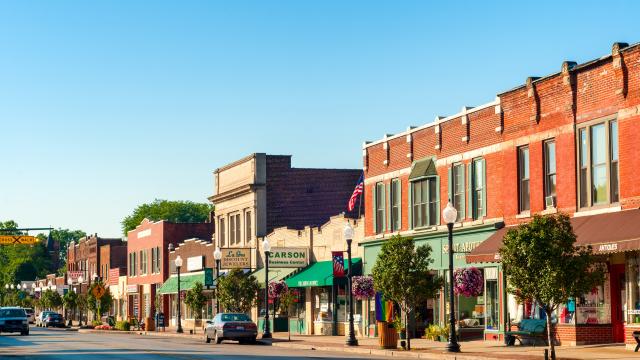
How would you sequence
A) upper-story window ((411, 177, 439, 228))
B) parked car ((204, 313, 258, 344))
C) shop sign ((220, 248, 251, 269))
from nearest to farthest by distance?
upper-story window ((411, 177, 439, 228)) → parked car ((204, 313, 258, 344)) → shop sign ((220, 248, 251, 269))

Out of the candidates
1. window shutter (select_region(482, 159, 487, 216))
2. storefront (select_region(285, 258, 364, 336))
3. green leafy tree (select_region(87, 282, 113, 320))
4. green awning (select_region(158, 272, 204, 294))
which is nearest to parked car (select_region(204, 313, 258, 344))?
storefront (select_region(285, 258, 364, 336))

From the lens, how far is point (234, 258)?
2611 inches

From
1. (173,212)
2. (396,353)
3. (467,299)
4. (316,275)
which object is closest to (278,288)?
(316,275)

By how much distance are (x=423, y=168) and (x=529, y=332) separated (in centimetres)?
1183

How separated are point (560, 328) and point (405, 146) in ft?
47.6

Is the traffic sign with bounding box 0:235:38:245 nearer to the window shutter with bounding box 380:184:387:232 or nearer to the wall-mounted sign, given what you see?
the wall-mounted sign

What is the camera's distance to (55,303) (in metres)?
122

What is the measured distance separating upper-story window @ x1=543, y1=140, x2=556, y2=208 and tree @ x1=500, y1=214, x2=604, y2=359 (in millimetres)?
8120

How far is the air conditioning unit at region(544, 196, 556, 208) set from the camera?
3759 centimetres

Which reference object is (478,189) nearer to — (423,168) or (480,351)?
(423,168)

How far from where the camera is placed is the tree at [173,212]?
166 metres

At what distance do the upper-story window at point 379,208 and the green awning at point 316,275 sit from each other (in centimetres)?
290

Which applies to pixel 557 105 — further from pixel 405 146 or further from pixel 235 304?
pixel 235 304

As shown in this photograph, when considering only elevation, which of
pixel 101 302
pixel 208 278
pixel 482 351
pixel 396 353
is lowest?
pixel 396 353
